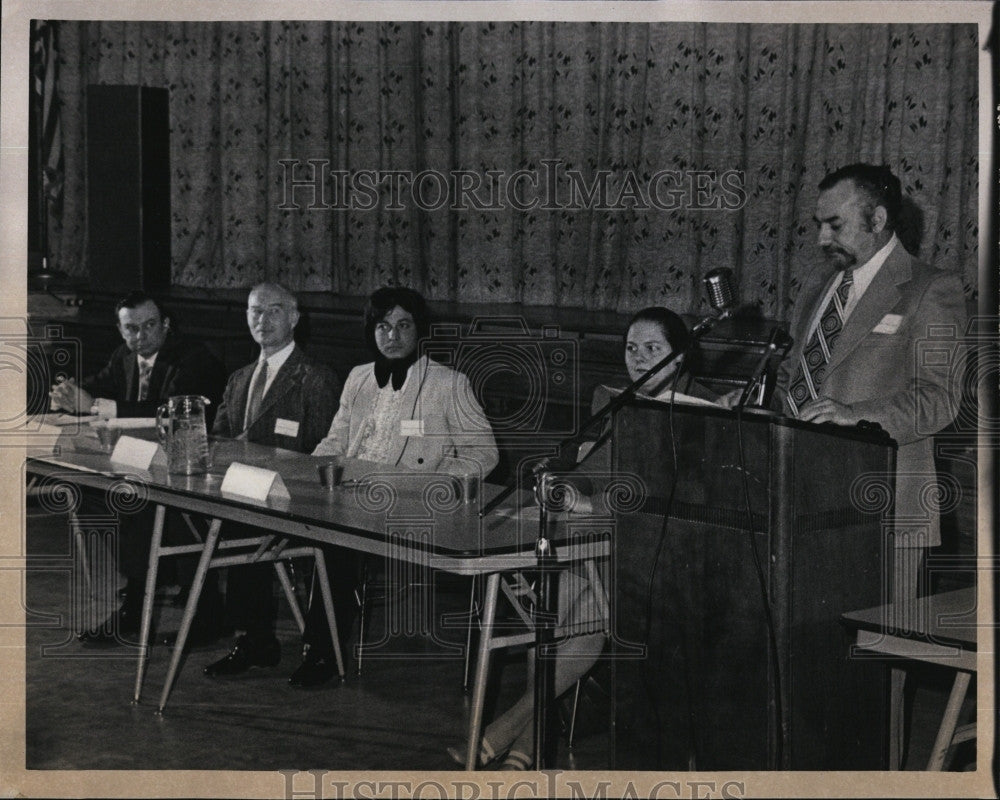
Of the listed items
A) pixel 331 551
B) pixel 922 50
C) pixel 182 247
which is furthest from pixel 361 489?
pixel 182 247

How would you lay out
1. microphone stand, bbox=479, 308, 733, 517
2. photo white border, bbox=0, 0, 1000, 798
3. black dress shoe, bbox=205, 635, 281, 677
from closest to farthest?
microphone stand, bbox=479, 308, 733, 517, photo white border, bbox=0, 0, 1000, 798, black dress shoe, bbox=205, 635, 281, 677

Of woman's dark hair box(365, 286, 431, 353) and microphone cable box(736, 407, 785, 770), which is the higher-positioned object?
woman's dark hair box(365, 286, 431, 353)

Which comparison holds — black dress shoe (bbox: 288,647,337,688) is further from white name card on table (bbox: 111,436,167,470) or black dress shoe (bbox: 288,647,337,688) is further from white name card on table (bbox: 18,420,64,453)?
white name card on table (bbox: 18,420,64,453)

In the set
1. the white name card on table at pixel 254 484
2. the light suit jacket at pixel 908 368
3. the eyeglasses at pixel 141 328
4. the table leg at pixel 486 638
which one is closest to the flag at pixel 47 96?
the eyeglasses at pixel 141 328

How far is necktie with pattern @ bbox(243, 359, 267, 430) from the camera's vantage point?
16.8 feet

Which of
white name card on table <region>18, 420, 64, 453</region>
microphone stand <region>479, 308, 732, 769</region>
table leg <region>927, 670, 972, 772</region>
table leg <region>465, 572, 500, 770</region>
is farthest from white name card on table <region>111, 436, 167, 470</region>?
table leg <region>927, 670, 972, 772</region>

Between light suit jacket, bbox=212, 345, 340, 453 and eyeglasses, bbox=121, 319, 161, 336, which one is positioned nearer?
light suit jacket, bbox=212, 345, 340, 453

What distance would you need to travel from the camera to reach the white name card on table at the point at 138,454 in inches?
173

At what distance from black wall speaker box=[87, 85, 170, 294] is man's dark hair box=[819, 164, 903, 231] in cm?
501

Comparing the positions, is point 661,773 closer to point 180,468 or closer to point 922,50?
point 180,468

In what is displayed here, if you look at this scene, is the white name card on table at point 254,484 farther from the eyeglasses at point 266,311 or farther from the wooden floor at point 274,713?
the eyeglasses at point 266,311

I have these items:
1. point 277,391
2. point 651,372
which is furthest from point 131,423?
point 651,372

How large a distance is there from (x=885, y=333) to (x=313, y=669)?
2.19m

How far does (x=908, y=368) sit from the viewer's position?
340 cm
